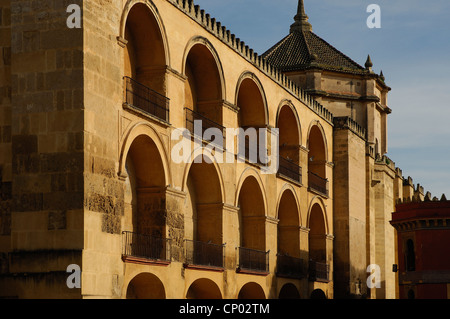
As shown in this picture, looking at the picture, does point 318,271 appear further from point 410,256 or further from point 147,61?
point 147,61

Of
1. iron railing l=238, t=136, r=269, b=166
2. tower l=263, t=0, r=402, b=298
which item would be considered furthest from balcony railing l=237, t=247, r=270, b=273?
tower l=263, t=0, r=402, b=298

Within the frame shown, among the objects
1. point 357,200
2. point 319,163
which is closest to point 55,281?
point 319,163

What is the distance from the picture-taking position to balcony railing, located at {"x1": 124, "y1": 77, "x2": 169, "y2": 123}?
21625 millimetres

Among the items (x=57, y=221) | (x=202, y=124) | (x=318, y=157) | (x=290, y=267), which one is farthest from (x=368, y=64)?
(x=57, y=221)

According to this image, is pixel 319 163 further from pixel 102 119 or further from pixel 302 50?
pixel 102 119

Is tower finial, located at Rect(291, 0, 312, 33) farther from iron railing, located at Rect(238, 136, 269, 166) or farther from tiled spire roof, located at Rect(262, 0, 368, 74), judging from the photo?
iron railing, located at Rect(238, 136, 269, 166)

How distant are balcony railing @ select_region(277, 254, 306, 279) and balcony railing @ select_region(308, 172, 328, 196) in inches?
148

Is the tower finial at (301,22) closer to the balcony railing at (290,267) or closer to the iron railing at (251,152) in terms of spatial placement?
the balcony railing at (290,267)

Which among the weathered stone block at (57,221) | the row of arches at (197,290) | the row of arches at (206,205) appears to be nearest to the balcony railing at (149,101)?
the row of arches at (206,205)

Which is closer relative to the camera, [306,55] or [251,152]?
[251,152]

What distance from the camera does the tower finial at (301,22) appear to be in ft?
158

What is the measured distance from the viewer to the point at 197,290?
25484 mm

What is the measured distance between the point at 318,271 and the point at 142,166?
15014mm

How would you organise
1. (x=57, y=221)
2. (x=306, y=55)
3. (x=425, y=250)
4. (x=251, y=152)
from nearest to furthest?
1. (x=57, y=221)
2. (x=251, y=152)
3. (x=425, y=250)
4. (x=306, y=55)
